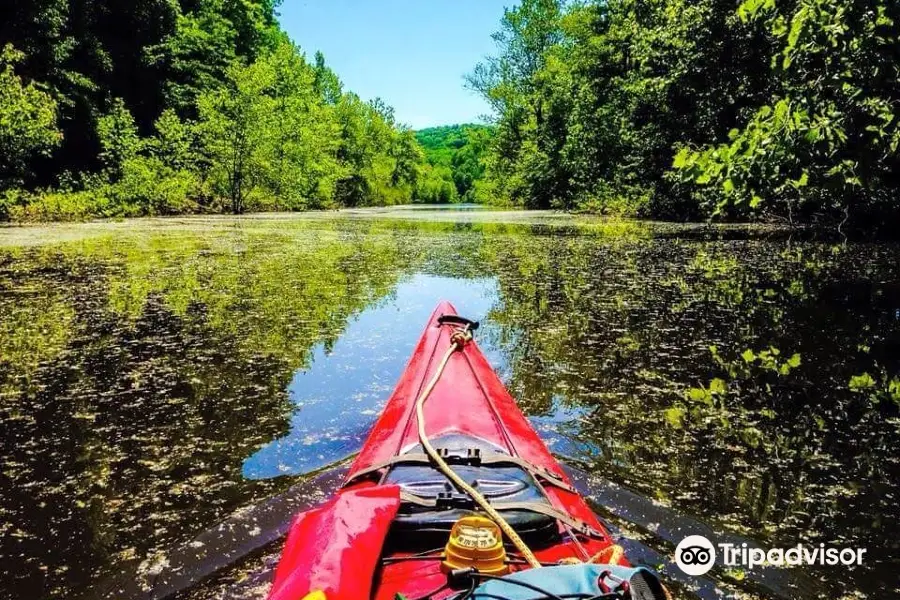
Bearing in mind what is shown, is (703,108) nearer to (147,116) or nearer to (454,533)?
(454,533)

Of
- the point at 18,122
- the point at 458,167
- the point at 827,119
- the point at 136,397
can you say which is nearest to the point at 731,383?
the point at 827,119

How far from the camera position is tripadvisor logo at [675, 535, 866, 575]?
1648 millimetres

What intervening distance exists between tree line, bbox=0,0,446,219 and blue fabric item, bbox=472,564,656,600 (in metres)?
15.8

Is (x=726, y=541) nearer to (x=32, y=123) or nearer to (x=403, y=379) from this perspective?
(x=403, y=379)

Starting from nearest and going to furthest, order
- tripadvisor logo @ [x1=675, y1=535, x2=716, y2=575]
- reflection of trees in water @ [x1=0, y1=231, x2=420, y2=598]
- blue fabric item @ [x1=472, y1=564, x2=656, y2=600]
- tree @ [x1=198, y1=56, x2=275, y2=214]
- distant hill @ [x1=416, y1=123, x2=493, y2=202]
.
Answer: blue fabric item @ [x1=472, y1=564, x2=656, y2=600] → tripadvisor logo @ [x1=675, y1=535, x2=716, y2=575] → reflection of trees in water @ [x1=0, y1=231, x2=420, y2=598] → tree @ [x1=198, y1=56, x2=275, y2=214] → distant hill @ [x1=416, y1=123, x2=493, y2=202]

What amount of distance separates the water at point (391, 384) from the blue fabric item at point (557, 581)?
90 centimetres

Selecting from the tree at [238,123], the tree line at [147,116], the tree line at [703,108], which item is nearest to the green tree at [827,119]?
the tree line at [703,108]

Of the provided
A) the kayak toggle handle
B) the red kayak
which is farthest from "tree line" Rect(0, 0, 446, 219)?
the red kayak

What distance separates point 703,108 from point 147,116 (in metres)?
18.6

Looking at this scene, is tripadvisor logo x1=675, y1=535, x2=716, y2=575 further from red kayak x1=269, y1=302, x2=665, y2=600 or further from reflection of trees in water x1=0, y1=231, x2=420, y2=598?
reflection of trees in water x1=0, y1=231, x2=420, y2=598

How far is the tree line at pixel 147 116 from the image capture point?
14.4m

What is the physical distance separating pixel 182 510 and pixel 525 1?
29.0 m

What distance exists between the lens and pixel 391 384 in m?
3.16

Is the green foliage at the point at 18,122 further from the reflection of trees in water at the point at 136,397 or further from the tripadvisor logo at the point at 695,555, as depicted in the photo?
the tripadvisor logo at the point at 695,555
